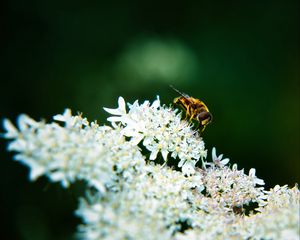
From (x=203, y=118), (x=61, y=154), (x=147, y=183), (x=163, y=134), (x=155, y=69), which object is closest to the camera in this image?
(x=61, y=154)

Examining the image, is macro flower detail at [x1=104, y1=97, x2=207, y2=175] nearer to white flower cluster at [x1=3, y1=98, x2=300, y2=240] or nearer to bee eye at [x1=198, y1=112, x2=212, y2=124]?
white flower cluster at [x1=3, y1=98, x2=300, y2=240]

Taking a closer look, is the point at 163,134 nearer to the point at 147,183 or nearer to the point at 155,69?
the point at 147,183

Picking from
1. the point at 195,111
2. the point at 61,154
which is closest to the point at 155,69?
the point at 195,111

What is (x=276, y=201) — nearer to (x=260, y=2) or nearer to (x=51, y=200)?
(x=51, y=200)

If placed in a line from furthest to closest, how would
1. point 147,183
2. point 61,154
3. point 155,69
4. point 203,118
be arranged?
point 155,69 < point 203,118 < point 147,183 < point 61,154

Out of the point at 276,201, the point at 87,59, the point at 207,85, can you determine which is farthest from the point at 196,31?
the point at 276,201
